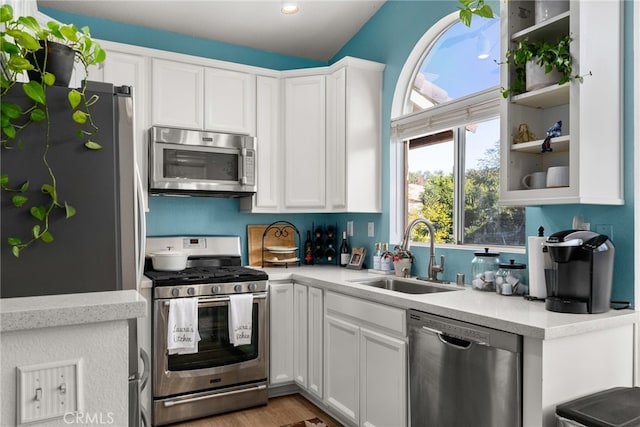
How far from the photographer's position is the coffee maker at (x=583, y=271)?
1.75 m

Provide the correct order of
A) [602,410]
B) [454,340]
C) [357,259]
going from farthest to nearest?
1. [357,259]
2. [454,340]
3. [602,410]

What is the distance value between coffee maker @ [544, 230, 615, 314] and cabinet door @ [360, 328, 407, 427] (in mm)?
783

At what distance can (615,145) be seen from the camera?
190 centimetres

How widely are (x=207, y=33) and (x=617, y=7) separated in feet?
9.58

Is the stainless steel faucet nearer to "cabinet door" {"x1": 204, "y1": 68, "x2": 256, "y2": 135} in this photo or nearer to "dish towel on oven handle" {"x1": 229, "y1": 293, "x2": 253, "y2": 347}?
"dish towel on oven handle" {"x1": 229, "y1": 293, "x2": 253, "y2": 347}

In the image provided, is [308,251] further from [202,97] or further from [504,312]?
[504,312]

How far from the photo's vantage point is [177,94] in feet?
10.8

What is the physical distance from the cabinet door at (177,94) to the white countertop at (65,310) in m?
2.53

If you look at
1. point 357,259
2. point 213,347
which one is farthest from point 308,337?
point 357,259

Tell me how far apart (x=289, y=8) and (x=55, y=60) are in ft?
7.80

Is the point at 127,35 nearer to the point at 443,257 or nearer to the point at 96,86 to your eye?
the point at 96,86

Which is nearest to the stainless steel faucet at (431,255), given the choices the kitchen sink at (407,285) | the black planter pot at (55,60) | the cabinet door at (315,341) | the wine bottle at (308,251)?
the kitchen sink at (407,285)

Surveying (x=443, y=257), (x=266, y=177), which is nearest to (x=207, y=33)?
(x=266, y=177)

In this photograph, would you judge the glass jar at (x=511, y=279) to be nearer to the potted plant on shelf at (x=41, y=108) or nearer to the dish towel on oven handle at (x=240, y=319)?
the dish towel on oven handle at (x=240, y=319)
